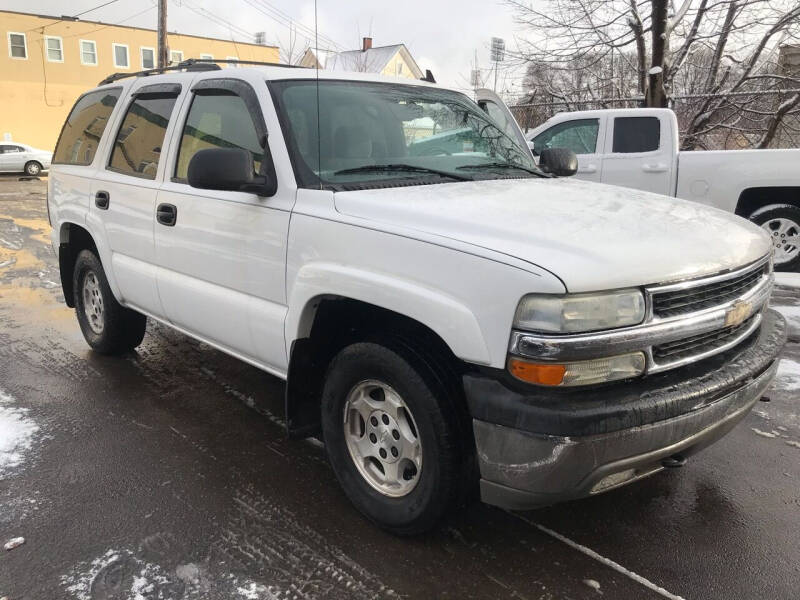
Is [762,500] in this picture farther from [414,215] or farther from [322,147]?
[322,147]

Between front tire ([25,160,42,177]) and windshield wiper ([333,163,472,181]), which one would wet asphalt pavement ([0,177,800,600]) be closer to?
windshield wiper ([333,163,472,181])

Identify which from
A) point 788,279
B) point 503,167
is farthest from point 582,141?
point 503,167

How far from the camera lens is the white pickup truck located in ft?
25.3

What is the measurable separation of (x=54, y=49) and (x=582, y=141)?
34789 mm

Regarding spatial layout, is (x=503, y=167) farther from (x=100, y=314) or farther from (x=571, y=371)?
(x=100, y=314)

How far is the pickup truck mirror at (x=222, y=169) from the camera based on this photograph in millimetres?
2973

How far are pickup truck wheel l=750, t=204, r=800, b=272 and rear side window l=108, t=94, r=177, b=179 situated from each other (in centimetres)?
653

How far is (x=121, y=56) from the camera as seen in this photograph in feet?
120

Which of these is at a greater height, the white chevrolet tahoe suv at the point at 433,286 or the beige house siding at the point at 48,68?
the beige house siding at the point at 48,68

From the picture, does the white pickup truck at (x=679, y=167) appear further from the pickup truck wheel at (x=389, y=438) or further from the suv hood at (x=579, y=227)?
the pickup truck wheel at (x=389, y=438)

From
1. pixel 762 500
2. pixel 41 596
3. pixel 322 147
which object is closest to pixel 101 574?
pixel 41 596

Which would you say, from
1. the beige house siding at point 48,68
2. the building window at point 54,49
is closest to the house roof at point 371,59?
the beige house siding at point 48,68

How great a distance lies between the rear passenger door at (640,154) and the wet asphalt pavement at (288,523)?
4.71m

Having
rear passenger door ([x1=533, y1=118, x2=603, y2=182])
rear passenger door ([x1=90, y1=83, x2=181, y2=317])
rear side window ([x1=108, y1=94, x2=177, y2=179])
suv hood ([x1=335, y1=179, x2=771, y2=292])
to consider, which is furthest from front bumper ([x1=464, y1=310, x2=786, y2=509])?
rear passenger door ([x1=533, y1=118, x2=603, y2=182])
